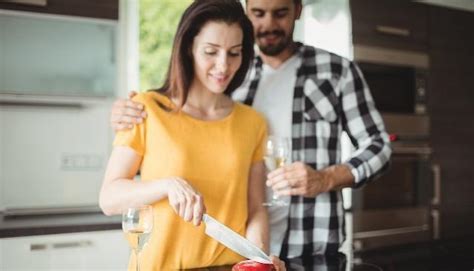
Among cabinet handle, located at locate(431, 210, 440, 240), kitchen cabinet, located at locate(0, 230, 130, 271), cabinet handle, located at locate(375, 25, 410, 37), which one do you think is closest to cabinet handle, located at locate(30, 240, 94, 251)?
kitchen cabinet, located at locate(0, 230, 130, 271)

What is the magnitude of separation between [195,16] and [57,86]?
54.6 inches

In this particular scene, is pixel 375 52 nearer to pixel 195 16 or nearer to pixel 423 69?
pixel 423 69

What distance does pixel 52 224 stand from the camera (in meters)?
2.14

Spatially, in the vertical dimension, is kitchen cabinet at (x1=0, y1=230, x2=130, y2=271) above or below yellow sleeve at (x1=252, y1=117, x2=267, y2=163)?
below

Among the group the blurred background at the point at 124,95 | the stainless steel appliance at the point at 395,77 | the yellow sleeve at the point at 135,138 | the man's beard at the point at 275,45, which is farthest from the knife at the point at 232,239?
the stainless steel appliance at the point at 395,77

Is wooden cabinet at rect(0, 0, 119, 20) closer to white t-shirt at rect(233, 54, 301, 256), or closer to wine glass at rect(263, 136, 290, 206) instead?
white t-shirt at rect(233, 54, 301, 256)

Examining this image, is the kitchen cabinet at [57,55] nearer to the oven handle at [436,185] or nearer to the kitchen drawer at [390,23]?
the kitchen drawer at [390,23]

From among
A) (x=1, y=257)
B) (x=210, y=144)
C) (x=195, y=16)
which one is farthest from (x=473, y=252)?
(x=1, y=257)

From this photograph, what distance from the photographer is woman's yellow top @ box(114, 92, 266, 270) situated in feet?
4.29

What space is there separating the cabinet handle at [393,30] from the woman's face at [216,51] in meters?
1.78

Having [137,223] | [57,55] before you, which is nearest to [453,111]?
[57,55]

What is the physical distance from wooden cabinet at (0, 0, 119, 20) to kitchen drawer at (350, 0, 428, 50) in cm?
134

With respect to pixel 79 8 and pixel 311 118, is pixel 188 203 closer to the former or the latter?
pixel 311 118

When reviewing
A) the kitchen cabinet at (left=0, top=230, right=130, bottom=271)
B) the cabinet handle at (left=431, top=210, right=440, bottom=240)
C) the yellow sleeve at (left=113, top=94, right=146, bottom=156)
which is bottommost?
the cabinet handle at (left=431, top=210, right=440, bottom=240)
